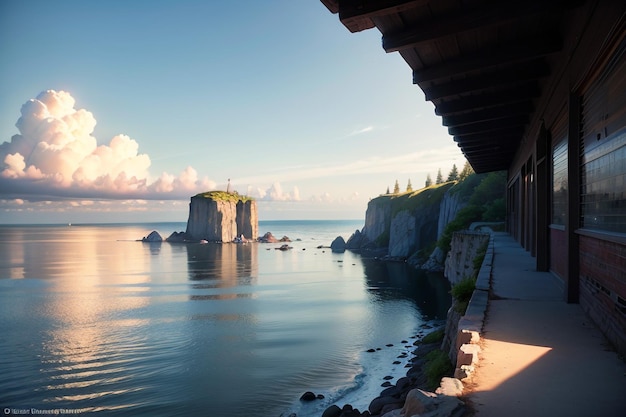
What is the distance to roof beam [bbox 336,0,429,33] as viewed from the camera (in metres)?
4.96

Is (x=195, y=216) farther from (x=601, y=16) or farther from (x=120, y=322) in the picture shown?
(x=601, y=16)

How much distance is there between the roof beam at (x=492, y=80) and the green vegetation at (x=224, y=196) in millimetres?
116987

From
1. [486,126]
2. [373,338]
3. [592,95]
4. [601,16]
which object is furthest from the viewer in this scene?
[373,338]

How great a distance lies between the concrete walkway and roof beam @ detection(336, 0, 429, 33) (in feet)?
14.3

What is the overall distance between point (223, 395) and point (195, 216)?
113 metres

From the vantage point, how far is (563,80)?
307 inches

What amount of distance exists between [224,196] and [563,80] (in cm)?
12510

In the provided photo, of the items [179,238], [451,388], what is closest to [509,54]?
[451,388]

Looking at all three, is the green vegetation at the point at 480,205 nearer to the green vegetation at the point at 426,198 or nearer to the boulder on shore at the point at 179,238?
the green vegetation at the point at 426,198

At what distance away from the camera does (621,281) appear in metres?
4.93

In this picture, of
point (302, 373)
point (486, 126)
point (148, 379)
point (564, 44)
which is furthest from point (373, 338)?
point (564, 44)

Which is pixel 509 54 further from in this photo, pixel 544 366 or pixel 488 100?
pixel 544 366

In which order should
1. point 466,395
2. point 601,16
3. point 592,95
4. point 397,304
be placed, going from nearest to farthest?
point 466,395
point 601,16
point 592,95
point 397,304

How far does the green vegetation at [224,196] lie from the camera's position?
12356cm
